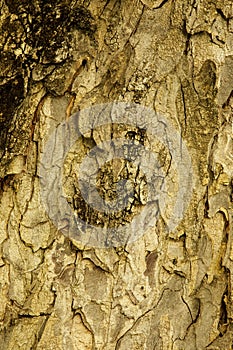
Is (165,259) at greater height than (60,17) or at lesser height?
lesser

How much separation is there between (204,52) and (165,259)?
1.75 ft

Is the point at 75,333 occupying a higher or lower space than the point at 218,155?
lower

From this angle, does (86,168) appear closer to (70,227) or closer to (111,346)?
(70,227)

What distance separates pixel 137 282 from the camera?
155 cm

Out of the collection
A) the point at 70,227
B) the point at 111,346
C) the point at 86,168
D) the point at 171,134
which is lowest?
the point at 111,346

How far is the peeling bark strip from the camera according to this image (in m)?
1.50

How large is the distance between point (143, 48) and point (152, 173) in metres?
0.31

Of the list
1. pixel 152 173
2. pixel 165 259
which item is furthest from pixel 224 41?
pixel 165 259

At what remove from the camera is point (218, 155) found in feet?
5.10

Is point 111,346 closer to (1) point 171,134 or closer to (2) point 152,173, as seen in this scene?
(2) point 152,173

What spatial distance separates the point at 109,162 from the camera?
1.51 m

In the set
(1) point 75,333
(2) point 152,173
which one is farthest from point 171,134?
(1) point 75,333

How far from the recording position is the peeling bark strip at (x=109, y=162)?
1.50 meters

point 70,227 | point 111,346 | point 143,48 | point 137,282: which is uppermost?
point 143,48
